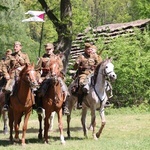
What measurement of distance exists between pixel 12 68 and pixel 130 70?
41.1ft

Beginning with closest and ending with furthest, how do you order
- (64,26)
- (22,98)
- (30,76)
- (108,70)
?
(30,76)
(22,98)
(108,70)
(64,26)

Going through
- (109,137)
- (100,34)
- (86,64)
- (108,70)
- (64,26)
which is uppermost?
(64,26)

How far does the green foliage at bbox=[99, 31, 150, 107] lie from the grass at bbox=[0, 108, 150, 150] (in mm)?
2510

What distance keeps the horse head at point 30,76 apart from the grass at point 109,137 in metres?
1.65

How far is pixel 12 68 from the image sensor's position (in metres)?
14.2

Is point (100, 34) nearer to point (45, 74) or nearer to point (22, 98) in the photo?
point (45, 74)

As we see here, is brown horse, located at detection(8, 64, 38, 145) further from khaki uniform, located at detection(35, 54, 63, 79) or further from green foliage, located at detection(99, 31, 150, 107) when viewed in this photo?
green foliage, located at detection(99, 31, 150, 107)

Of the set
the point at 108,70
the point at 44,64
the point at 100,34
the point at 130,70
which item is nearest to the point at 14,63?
the point at 44,64

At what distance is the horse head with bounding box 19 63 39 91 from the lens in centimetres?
1267

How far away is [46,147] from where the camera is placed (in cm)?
1283

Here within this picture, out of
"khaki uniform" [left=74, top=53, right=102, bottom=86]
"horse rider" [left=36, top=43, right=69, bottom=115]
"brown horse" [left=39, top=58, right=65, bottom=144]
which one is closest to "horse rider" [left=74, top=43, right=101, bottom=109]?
"khaki uniform" [left=74, top=53, right=102, bottom=86]

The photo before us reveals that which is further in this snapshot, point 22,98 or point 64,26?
point 64,26

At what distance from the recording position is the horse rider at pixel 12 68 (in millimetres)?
13625

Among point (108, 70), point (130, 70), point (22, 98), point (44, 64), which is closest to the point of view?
point (22, 98)
